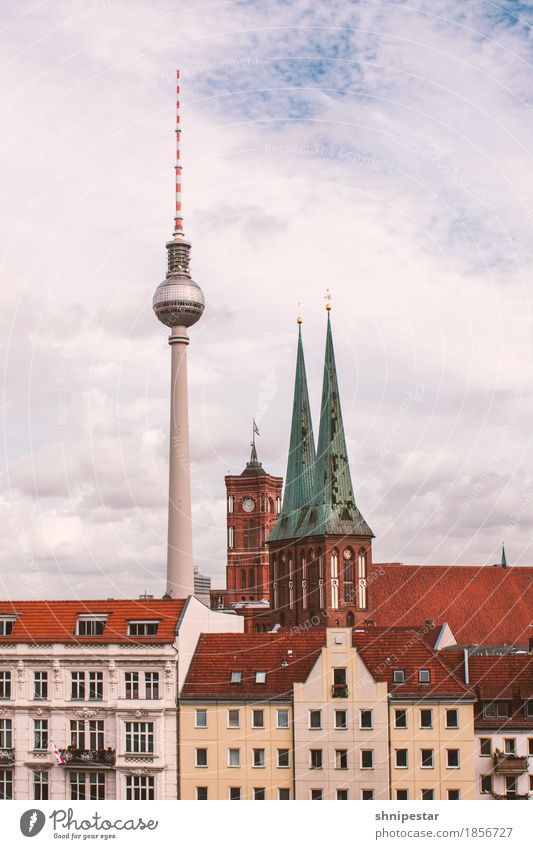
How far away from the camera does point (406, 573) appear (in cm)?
13350

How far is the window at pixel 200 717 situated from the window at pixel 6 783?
9457mm

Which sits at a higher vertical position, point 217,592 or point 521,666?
point 217,592

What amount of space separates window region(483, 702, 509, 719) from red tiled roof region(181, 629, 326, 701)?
8.85m

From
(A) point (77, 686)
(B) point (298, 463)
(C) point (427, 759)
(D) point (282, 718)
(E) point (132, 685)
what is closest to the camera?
(C) point (427, 759)

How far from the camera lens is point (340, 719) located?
61.8m

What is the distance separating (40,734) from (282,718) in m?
12.0

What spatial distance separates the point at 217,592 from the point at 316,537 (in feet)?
268

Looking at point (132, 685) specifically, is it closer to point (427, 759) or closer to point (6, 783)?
point (6, 783)

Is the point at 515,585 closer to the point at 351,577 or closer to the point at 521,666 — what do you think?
the point at 351,577

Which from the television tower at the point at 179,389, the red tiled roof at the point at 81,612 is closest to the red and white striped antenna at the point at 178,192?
→ the television tower at the point at 179,389

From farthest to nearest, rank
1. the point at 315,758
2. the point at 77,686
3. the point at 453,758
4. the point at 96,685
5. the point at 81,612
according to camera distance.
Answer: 1. the point at 81,612
2. the point at 77,686
3. the point at 96,685
4. the point at 315,758
5. the point at 453,758

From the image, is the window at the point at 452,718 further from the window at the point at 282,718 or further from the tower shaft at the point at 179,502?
the tower shaft at the point at 179,502

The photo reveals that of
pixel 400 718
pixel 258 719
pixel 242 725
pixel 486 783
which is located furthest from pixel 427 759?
pixel 242 725

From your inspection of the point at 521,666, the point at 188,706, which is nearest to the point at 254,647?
the point at 188,706
